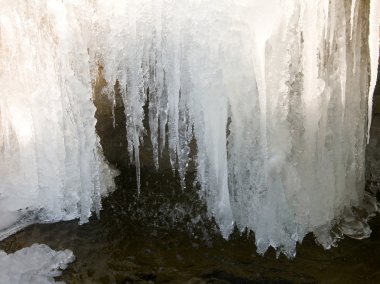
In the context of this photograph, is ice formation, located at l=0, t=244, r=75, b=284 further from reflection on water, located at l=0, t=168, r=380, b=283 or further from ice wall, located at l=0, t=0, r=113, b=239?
ice wall, located at l=0, t=0, r=113, b=239

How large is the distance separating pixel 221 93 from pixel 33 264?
1.90 meters

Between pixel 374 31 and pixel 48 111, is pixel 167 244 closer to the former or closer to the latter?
pixel 48 111

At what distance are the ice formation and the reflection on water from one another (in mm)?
100

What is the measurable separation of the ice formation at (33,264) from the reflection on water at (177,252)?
10cm

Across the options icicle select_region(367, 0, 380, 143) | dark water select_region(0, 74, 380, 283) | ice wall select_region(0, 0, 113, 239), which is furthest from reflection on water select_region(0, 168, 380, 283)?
icicle select_region(367, 0, 380, 143)

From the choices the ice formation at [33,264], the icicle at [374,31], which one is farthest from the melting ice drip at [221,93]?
the ice formation at [33,264]

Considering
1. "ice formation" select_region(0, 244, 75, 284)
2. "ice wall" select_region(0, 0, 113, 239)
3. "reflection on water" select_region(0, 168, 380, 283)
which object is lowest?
"reflection on water" select_region(0, 168, 380, 283)

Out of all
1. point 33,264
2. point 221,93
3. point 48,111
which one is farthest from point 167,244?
point 48,111

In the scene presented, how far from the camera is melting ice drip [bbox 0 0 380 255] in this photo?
3.39m

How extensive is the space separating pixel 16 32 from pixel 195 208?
220 cm

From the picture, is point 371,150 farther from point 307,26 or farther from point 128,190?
point 128,190

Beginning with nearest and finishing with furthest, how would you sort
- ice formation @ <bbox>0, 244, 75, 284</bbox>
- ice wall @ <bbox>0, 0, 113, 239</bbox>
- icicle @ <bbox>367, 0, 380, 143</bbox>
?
1. ice formation @ <bbox>0, 244, 75, 284</bbox>
2. icicle @ <bbox>367, 0, 380, 143</bbox>
3. ice wall @ <bbox>0, 0, 113, 239</bbox>

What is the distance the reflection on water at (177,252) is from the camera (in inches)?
133

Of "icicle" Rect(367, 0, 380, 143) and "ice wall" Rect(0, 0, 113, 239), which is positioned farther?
"ice wall" Rect(0, 0, 113, 239)
